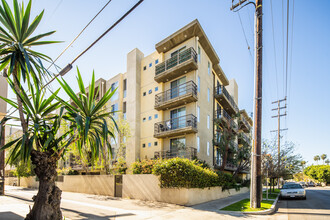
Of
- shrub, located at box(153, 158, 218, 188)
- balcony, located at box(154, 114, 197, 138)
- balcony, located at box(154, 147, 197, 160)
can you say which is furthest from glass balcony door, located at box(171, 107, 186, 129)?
shrub, located at box(153, 158, 218, 188)

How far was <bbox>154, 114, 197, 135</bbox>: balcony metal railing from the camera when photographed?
719 inches

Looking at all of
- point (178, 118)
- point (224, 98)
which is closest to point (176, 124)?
point (178, 118)

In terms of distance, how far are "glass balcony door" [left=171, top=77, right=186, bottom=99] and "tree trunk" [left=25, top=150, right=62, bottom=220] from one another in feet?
46.0

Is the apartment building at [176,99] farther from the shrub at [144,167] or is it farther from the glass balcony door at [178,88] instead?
the shrub at [144,167]

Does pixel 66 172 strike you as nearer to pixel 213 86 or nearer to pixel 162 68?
pixel 162 68

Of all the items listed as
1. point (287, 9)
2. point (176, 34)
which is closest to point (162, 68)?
point (176, 34)

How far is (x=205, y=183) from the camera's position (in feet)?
46.1

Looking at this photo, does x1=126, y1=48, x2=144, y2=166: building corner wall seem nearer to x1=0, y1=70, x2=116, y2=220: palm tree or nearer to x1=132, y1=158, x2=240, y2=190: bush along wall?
x1=132, y1=158, x2=240, y2=190: bush along wall

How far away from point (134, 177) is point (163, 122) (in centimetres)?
677

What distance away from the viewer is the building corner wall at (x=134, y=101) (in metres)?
21.5

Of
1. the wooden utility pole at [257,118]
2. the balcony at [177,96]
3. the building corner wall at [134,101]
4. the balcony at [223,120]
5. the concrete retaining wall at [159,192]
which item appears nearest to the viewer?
the wooden utility pole at [257,118]

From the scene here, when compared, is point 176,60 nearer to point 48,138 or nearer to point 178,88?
point 178,88

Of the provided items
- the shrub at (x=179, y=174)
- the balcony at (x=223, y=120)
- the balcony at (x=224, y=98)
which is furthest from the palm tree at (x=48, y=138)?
the balcony at (x=224, y=98)

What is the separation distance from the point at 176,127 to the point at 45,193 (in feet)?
46.0
